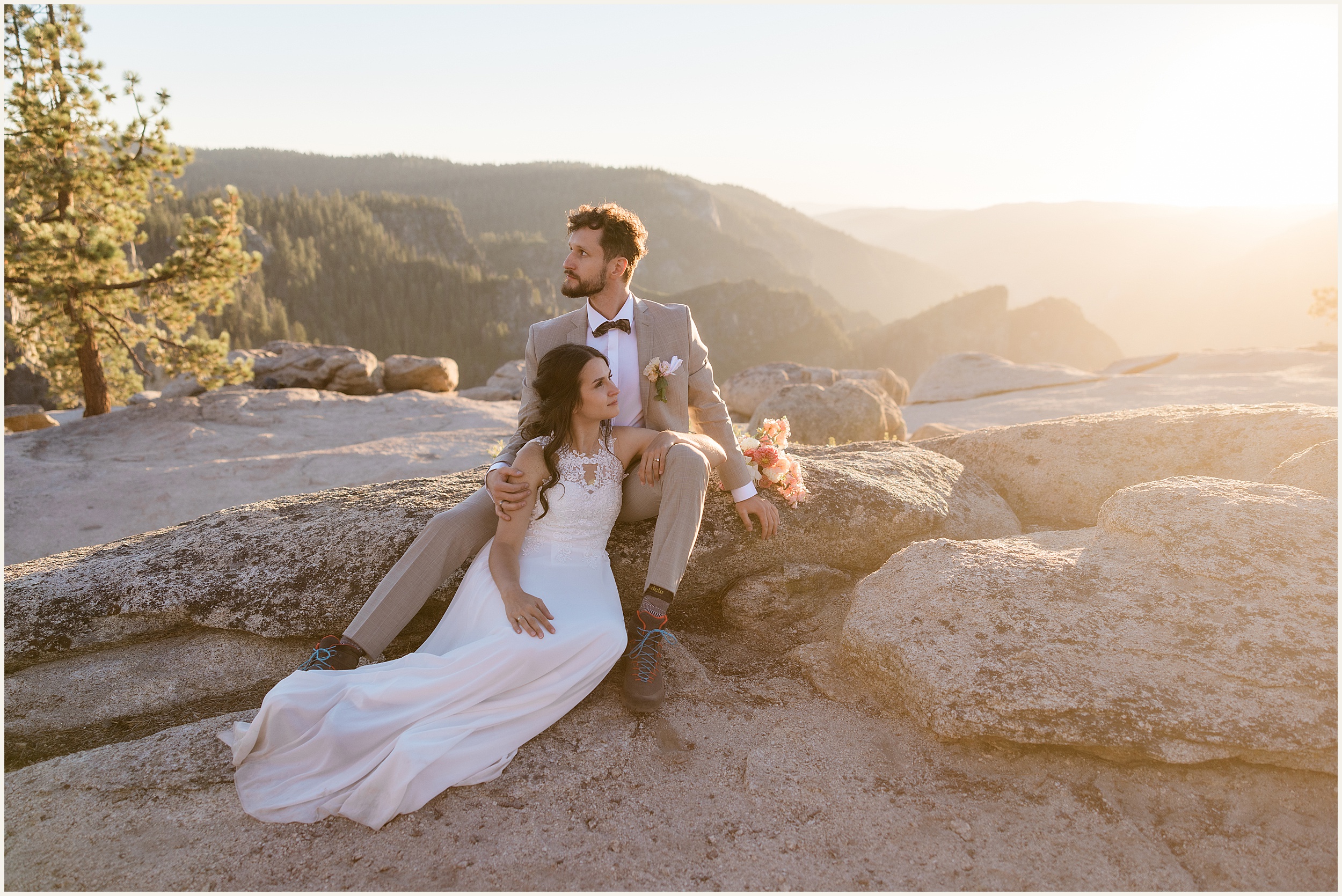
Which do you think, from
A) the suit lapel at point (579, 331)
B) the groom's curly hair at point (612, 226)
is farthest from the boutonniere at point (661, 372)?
the groom's curly hair at point (612, 226)

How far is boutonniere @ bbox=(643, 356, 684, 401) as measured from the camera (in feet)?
12.8

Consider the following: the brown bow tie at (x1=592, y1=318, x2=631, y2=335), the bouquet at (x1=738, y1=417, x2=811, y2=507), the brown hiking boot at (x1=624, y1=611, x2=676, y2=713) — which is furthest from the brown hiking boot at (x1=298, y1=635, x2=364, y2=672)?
the bouquet at (x1=738, y1=417, x2=811, y2=507)

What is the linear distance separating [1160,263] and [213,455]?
427 ft

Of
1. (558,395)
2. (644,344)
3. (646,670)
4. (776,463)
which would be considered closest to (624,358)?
(644,344)

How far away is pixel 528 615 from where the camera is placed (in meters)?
3.10

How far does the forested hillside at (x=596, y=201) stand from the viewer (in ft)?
343

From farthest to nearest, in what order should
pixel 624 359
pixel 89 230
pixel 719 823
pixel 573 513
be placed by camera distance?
pixel 89 230 < pixel 624 359 < pixel 573 513 < pixel 719 823

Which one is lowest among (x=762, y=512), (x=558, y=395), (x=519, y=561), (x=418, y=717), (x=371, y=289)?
(x=371, y=289)

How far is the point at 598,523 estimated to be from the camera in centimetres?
363

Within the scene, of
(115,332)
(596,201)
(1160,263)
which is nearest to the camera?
(115,332)

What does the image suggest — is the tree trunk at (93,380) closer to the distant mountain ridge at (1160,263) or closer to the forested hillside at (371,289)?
the distant mountain ridge at (1160,263)

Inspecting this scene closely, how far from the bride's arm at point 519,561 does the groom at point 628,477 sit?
0.06 m

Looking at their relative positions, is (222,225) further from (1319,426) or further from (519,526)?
(1319,426)

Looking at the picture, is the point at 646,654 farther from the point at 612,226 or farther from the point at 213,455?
the point at 213,455
